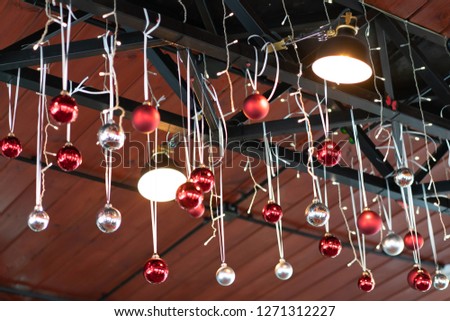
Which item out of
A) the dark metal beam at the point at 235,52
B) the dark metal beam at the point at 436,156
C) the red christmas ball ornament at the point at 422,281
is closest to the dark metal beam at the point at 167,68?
the dark metal beam at the point at 235,52

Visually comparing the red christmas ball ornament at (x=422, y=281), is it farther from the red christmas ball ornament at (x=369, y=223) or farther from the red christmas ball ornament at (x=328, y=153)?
the red christmas ball ornament at (x=328, y=153)

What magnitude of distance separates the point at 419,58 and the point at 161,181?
1.41m

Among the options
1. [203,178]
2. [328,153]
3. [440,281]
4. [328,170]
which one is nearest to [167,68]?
[203,178]

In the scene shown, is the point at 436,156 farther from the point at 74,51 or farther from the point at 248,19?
the point at 74,51

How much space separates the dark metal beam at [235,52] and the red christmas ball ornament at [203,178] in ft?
1.77

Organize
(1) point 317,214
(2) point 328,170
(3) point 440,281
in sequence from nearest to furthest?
1. (1) point 317,214
2. (3) point 440,281
3. (2) point 328,170

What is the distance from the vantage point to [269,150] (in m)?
4.59

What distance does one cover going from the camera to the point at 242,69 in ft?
13.9

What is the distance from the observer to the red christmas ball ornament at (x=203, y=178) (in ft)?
11.7

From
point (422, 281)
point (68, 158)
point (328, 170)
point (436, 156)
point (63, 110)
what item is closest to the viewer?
point (63, 110)

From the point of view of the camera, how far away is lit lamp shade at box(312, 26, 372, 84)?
12.0 ft

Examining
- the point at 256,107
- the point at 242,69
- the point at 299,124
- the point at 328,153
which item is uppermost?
the point at 242,69

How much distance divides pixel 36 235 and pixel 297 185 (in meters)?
1.73
